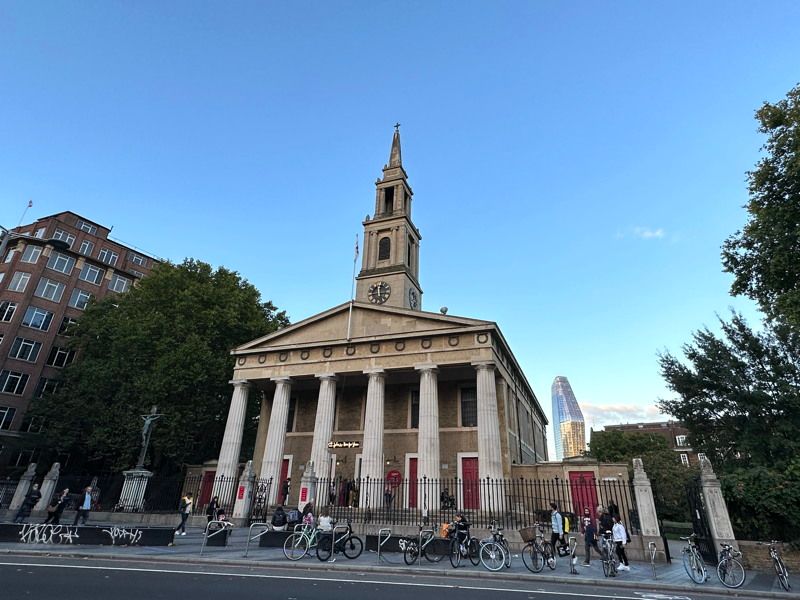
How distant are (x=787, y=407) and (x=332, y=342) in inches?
961

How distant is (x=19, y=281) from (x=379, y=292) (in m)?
33.5

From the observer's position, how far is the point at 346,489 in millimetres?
25031

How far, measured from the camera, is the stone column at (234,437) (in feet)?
83.7

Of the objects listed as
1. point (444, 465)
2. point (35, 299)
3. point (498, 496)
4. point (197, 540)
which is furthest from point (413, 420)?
point (35, 299)

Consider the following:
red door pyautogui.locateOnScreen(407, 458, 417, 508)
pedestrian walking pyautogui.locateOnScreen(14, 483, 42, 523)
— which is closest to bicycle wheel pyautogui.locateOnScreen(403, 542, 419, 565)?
red door pyautogui.locateOnScreen(407, 458, 417, 508)

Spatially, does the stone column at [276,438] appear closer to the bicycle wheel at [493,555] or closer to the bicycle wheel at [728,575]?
the bicycle wheel at [493,555]

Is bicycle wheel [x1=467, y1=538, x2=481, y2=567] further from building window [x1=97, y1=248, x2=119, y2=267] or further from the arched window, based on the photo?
building window [x1=97, y1=248, x2=119, y2=267]

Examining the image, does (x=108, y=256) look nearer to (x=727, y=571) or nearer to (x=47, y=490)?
(x=47, y=490)

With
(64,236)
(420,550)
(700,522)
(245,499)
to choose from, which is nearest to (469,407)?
(245,499)

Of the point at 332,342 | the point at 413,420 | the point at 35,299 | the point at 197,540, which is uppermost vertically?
the point at 35,299

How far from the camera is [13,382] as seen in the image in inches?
1484

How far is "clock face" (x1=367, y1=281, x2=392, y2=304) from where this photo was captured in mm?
33719

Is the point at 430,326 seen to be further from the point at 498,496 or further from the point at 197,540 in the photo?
the point at 197,540

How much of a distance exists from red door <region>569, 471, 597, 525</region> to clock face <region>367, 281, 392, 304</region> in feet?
56.4
